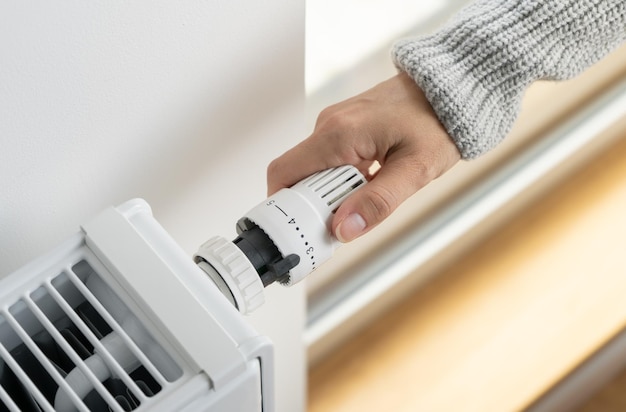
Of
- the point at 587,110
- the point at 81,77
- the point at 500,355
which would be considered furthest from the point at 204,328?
the point at 587,110

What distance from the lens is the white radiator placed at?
1.46 feet

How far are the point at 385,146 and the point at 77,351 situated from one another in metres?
0.25

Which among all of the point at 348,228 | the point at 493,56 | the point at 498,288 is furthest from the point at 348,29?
the point at 498,288

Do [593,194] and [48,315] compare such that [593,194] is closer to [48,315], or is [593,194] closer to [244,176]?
[244,176]

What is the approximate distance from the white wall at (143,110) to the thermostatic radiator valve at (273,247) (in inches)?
4.1

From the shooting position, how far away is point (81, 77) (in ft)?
1.74

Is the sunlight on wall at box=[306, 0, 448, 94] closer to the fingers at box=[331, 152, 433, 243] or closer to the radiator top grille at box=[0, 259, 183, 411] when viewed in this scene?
the fingers at box=[331, 152, 433, 243]

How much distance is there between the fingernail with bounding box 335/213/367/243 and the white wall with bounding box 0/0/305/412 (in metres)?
0.14

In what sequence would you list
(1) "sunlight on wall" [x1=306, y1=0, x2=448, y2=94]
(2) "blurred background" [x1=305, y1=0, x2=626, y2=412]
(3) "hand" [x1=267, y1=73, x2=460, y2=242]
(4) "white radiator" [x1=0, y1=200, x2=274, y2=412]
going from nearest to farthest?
(4) "white radiator" [x1=0, y1=200, x2=274, y2=412], (3) "hand" [x1=267, y1=73, x2=460, y2=242], (1) "sunlight on wall" [x1=306, y1=0, x2=448, y2=94], (2) "blurred background" [x1=305, y1=0, x2=626, y2=412]

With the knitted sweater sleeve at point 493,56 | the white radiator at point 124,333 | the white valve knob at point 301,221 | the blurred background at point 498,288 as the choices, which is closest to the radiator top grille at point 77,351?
the white radiator at point 124,333

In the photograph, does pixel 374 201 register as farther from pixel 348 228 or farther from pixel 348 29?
pixel 348 29

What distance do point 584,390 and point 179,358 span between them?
862mm

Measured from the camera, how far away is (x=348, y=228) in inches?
21.3

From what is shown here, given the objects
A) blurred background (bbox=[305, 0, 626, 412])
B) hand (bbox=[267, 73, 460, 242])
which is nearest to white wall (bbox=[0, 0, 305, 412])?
hand (bbox=[267, 73, 460, 242])
